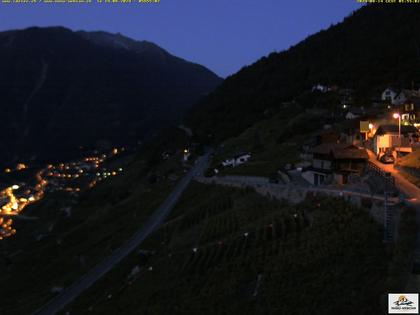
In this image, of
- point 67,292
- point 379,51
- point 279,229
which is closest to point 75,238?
point 67,292

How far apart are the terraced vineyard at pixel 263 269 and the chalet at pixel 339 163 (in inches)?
270

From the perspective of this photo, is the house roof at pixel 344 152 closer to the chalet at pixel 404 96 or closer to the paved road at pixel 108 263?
the paved road at pixel 108 263

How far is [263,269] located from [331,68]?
301 feet

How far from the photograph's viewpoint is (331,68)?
10300 centimetres

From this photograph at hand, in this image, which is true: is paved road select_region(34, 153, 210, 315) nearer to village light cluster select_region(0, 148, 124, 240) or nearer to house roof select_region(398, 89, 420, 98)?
house roof select_region(398, 89, 420, 98)

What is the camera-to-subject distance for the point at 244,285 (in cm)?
1903

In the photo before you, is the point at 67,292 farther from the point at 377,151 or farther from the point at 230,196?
the point at 377,151

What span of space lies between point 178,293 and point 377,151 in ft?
88.6

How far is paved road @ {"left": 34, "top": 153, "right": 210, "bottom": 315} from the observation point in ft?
95.7

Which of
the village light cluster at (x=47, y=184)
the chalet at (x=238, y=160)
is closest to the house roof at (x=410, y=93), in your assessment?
the chalet at (x=238, y=160)

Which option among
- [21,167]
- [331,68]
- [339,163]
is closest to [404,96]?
[339,163]

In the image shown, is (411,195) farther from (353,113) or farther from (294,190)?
(353,113)

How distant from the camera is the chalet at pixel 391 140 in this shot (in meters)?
39.3

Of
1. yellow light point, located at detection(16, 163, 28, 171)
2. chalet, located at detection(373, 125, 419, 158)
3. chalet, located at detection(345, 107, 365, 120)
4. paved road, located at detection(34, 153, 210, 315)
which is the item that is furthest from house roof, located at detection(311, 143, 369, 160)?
yellow light point, located at detection(16, 163, 28, 171)
